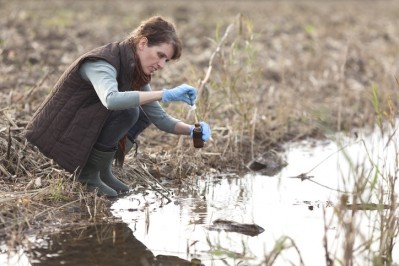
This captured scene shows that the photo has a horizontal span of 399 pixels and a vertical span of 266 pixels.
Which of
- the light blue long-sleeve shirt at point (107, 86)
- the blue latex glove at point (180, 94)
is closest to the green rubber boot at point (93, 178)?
the light blue long-sleeve shirt at point (107, 86)

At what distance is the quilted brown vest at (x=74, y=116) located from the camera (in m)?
4.33

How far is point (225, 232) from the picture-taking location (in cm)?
409

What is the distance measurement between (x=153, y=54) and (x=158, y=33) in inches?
5.1

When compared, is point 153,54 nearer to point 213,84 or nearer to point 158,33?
point 158,33

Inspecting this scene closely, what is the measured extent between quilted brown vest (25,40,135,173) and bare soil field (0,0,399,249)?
0.21 meters

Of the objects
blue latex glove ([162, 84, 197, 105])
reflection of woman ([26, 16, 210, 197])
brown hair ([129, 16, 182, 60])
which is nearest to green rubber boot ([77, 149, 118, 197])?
reflection of woman ([26, 16, 210, 197])

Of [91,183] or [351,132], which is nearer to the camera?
[91,183]

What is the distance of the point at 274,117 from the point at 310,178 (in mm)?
1662

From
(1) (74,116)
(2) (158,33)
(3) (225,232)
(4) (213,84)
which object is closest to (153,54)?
(2) (158,33)

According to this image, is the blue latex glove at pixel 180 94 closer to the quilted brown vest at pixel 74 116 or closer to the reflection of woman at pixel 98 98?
the reflection of woman at pixel 98 98

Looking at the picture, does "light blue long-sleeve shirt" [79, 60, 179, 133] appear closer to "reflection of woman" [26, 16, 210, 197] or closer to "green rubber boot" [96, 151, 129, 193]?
"reflection of woman" [26, 16, 210, 197]

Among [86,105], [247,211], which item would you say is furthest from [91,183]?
[247,211]

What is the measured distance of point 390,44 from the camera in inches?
484

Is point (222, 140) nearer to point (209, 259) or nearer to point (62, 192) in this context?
point (62, 192)
